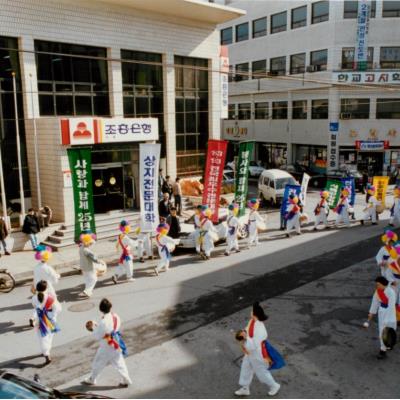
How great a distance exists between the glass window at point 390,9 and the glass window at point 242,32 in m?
13.3

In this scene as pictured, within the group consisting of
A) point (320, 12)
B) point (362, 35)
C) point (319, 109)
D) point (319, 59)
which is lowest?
point (319, 109)

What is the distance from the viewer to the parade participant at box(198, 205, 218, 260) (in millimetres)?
14578

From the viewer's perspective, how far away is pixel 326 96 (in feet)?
116

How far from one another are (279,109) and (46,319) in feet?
114

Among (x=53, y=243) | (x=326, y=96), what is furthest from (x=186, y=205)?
(x=326, y=96)

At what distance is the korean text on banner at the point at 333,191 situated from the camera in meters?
19.7

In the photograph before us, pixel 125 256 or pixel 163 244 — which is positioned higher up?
pixel 163 244

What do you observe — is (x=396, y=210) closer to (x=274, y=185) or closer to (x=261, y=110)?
(x=274, y=185)

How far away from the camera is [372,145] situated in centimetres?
3319

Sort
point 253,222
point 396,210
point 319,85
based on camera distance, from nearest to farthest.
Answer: point 253,222 → point 396,210 → point 319,85

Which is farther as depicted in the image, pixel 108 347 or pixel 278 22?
pixel 278 22

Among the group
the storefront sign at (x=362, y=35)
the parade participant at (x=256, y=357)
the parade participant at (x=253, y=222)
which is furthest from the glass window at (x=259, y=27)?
the parade participant at (x=256, y=357)

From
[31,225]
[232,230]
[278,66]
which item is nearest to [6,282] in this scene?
[31,225]

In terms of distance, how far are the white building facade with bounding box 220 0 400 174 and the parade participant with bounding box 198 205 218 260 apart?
1783cm
